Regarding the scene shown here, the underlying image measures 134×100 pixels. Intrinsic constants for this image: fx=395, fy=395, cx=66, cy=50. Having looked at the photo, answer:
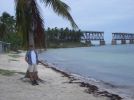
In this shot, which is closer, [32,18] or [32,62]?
[32,62]

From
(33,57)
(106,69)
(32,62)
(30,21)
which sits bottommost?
(106,69)

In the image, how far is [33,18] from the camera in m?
18.9

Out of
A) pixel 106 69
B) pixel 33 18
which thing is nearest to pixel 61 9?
pixel 33 18

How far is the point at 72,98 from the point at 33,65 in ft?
13.3

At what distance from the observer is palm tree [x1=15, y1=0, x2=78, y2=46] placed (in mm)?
18188

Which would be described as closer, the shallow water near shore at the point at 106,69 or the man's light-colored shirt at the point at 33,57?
the man's light-colored shirt at the point at 33,57

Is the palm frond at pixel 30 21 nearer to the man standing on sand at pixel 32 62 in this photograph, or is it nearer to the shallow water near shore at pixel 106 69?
the man standing on sand at pixel 32 62

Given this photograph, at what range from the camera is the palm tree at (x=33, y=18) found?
18.2 metres

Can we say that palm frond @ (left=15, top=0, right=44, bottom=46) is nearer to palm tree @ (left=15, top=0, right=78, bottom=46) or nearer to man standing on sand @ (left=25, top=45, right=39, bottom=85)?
palm tree @ (left=15, top=0, right=78, bottom=46)

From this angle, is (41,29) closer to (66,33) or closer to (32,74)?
(32,74)

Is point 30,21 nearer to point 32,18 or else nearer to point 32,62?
point 32,18

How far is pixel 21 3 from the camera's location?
58.8 feet

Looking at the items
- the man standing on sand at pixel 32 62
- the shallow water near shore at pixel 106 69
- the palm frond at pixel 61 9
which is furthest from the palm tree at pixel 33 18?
the shallow water near shore at pixel 106 69

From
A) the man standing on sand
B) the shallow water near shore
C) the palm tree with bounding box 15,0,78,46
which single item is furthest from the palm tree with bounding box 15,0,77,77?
the shallow water near shore
